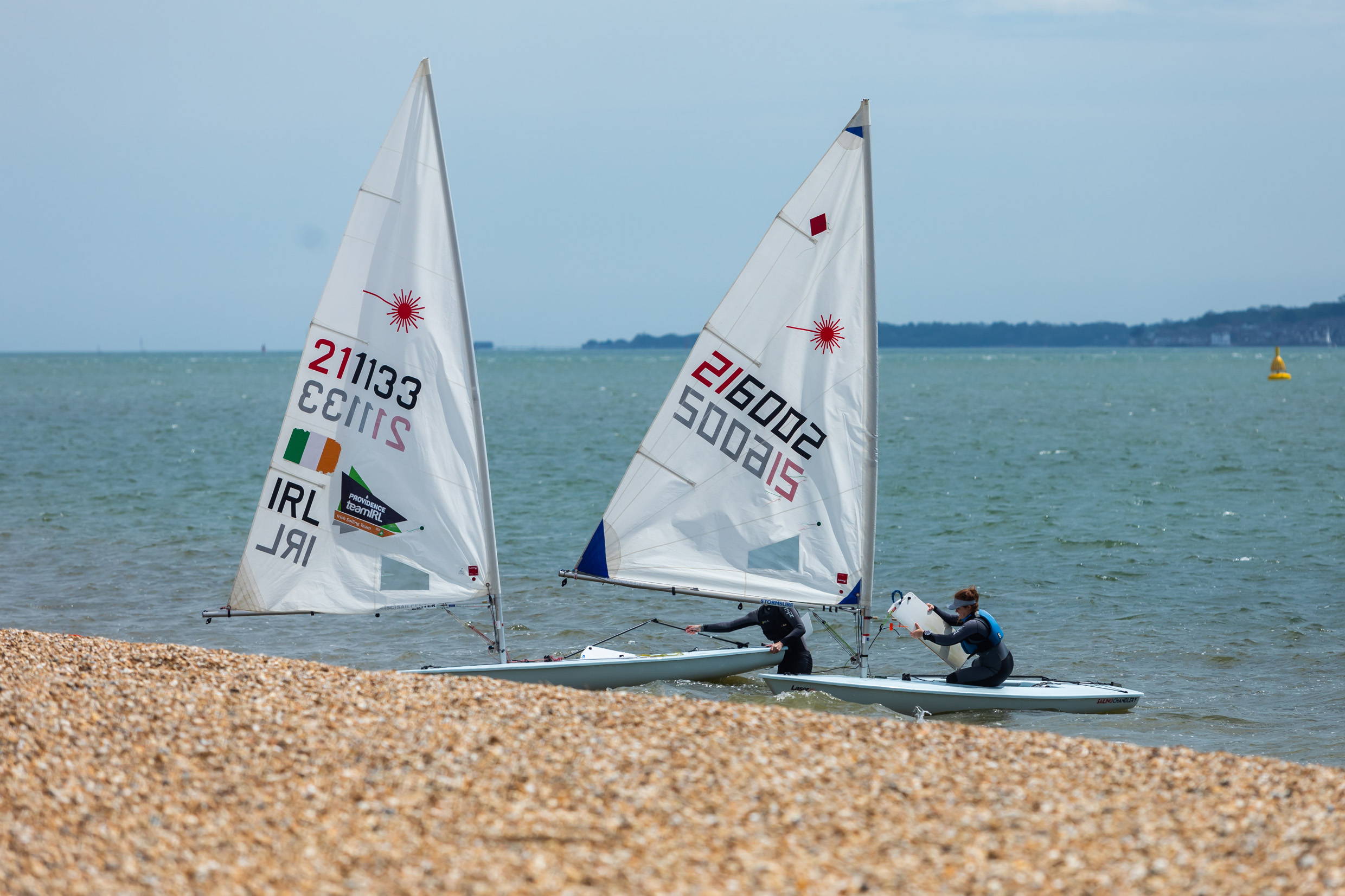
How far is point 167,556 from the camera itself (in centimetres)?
Result: 2128

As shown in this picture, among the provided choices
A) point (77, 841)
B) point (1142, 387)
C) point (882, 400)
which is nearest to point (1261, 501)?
point (77, 841)

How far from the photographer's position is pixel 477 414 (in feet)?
36.2

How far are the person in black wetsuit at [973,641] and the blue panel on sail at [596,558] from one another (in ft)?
10.5

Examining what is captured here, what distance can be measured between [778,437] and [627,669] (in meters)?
2.85

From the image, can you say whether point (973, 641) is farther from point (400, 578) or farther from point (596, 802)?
point (596, 802)

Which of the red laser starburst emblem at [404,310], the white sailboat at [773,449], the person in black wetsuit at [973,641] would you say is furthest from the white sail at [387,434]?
the person in black wetsuit at [973,641]

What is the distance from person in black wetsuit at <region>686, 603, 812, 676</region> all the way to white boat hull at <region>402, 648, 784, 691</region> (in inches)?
7.5

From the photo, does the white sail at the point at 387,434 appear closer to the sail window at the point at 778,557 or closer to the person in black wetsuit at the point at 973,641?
the sail window at the point at 778,557

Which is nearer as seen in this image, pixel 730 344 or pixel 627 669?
pixel 730 344

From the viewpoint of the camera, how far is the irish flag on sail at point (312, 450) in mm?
11023

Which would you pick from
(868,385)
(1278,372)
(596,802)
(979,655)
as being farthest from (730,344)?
(1278,372)

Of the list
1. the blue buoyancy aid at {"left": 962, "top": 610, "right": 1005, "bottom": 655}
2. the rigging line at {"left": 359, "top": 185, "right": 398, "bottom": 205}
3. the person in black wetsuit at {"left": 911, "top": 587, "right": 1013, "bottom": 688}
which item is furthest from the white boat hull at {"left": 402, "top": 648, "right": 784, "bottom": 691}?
the rigging line at {"left": 359, "top": 185, "right": 398, "bottom": 205}

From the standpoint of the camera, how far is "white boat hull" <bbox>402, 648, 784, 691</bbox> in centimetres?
1122

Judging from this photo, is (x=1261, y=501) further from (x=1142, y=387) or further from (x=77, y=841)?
(x=1142, y=387)
